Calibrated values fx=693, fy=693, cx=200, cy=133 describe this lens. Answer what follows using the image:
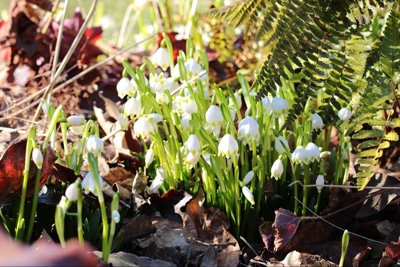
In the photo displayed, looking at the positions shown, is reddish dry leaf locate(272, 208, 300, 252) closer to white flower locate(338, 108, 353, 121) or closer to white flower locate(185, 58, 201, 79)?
white flower locate(338, 108, 353, 121)

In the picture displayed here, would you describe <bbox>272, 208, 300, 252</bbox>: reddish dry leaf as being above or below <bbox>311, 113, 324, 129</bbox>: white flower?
below

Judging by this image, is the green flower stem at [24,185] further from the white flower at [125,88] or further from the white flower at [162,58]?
the white flower at [162,58]

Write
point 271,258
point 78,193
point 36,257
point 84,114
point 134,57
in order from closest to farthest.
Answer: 1. point 36,257
2. point 78,193
3. point 271,258
4. point 84,114
5. point 134,57

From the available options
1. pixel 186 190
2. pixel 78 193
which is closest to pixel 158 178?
pixel 186 190

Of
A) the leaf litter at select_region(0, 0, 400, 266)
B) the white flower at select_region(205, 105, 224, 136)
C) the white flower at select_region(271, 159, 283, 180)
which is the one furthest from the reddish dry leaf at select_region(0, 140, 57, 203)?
→ the white flower at select_region(271, 159, 283, 180)

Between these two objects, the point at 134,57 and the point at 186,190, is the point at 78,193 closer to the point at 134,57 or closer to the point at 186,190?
the point at 186,190

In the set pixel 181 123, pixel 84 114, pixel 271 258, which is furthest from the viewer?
pixel 84 114

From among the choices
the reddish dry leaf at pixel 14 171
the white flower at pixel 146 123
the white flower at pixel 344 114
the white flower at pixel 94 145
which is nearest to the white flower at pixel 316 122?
the white flower at pixel 344 114
